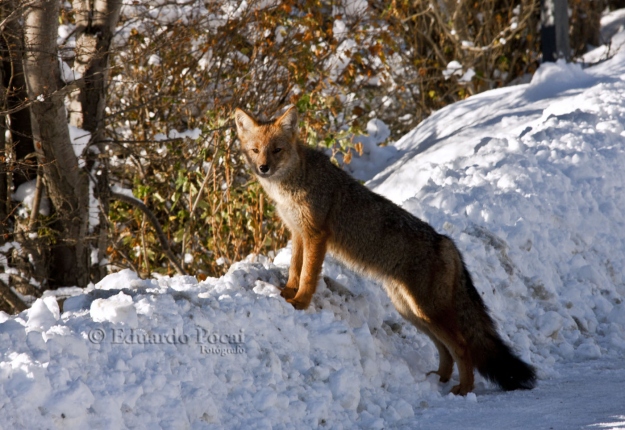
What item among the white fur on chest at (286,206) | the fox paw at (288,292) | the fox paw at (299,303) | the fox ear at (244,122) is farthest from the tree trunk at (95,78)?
the fox paw at (299,303)

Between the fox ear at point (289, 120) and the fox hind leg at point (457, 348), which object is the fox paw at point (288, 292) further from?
the fox ear at point (289, 120)

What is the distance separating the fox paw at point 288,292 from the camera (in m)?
6.23

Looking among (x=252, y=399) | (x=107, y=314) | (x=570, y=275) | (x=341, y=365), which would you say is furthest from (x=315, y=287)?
(x=570, y=275)

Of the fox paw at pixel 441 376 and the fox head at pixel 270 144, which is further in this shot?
the fox head at pixel 270 144

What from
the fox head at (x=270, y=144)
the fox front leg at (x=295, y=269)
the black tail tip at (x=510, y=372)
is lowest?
the black tail tip at (x=510, y=372)

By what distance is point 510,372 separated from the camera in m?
6.05

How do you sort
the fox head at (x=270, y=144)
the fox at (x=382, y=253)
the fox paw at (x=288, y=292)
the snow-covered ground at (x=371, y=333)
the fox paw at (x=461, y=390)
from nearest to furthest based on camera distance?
1. the snow-covered ground at (x=371, y=333)
2. the fox paw at (x=461, y=390)
3. the fox at (x=382, y=253)
4. the fox paw at (x=288, y=292)
5. the fox head at (x=270, y=144)

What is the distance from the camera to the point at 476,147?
442 inches

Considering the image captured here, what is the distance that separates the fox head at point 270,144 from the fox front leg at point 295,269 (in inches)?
25.6

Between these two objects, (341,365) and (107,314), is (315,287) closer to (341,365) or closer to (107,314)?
(341,365)

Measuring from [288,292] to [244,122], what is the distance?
1809 millimetres

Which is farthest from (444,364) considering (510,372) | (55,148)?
(55,148)

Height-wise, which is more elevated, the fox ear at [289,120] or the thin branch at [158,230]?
the fox ear at [289,120]

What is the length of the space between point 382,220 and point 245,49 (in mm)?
6171
